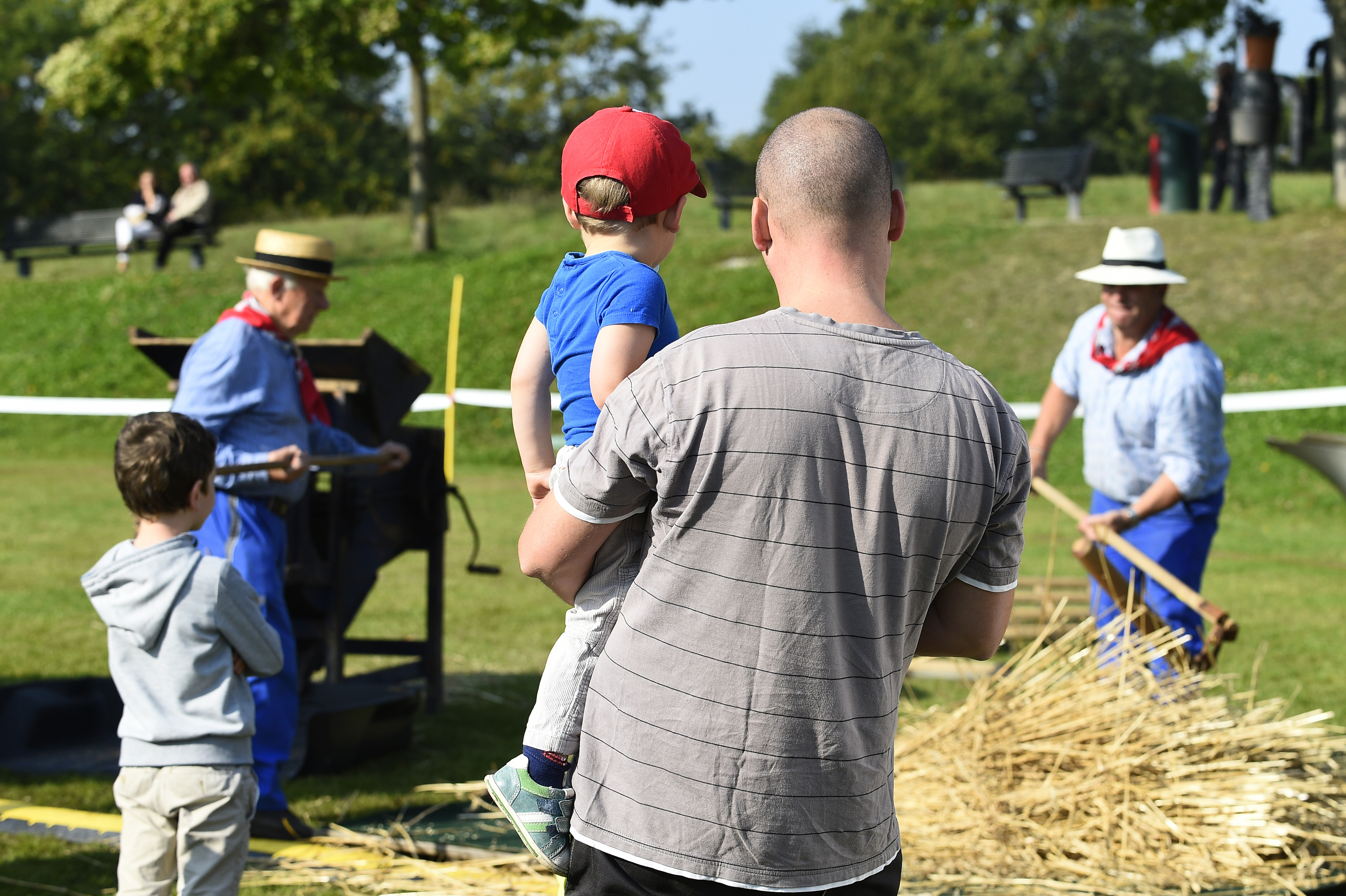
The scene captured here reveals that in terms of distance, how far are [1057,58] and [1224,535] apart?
60.3m

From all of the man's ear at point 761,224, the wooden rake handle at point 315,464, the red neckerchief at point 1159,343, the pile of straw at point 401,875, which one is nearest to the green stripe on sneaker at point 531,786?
the man's ear at point 761,224

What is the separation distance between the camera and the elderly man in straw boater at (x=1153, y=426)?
495 cm

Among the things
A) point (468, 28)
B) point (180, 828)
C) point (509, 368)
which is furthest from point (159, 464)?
point (468, 28)

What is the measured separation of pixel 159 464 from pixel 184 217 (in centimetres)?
1989

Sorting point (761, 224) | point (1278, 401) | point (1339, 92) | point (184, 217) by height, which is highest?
point (1339, 92)

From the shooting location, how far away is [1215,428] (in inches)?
197

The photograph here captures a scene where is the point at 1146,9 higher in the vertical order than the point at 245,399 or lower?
higher

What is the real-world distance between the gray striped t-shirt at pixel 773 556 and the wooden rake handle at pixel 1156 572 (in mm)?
2474

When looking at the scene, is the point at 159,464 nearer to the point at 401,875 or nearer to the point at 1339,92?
the point at 401,875

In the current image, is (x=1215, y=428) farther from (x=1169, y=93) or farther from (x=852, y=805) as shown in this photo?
(x=1169, y=93)

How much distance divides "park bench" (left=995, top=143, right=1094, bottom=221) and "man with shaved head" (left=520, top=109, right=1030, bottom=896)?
18804mm

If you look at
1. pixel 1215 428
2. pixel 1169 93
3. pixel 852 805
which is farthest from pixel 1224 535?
pixel 1169 93

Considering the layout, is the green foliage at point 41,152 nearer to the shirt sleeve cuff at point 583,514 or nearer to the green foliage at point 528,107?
the green foliage at point 528,107

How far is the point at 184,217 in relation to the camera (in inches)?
839
